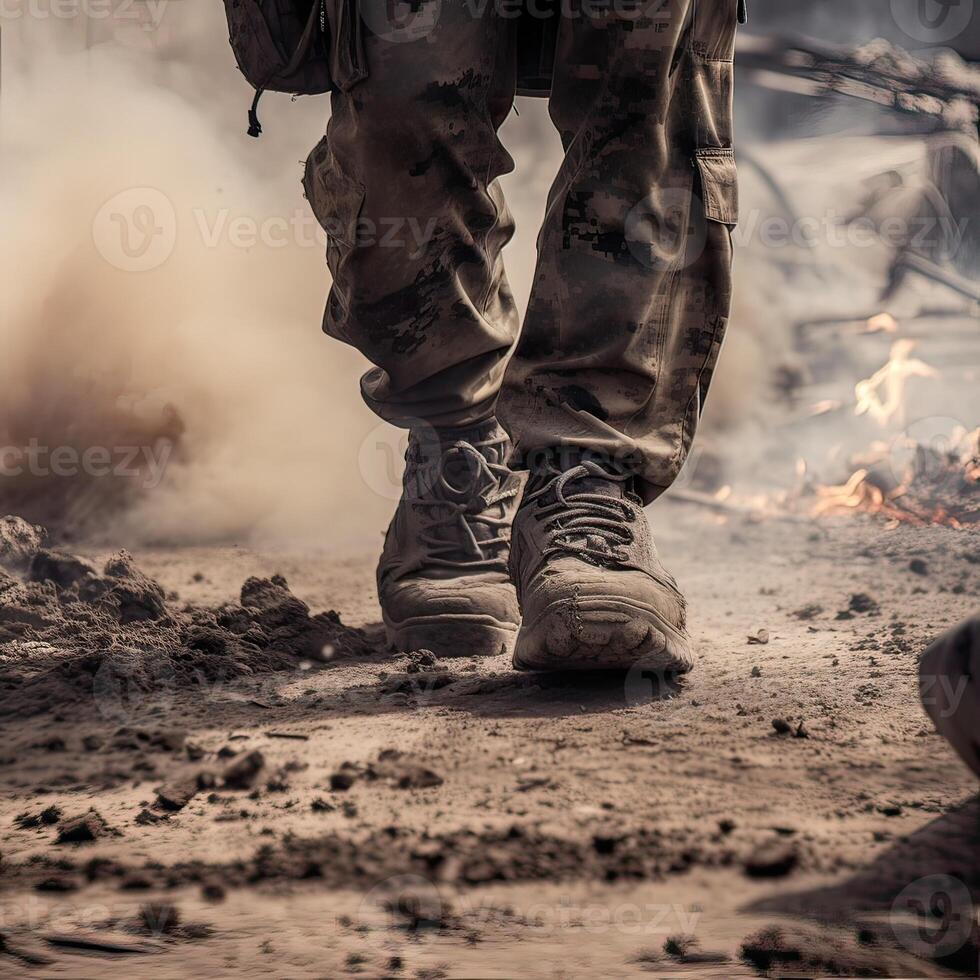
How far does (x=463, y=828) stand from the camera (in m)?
1.19

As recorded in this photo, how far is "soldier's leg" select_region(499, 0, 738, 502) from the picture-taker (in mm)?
1800

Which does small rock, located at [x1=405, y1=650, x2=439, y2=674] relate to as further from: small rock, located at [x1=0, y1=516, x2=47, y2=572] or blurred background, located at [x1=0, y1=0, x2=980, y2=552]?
blurred background, located at [x1=0, y1=0, x2=980, y2=552]

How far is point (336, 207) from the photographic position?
211 cm

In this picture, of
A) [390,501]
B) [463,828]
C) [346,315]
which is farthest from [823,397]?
[463,828]

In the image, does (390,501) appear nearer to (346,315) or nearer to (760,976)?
(346,315)

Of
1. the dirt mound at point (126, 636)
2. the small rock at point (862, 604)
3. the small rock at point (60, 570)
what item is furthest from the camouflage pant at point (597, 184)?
the small rock at point (60, 570)

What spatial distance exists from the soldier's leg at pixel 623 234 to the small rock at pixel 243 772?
0.71 metres

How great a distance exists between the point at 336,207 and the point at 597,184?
55 cm

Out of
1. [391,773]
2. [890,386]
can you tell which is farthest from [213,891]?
[890,386]

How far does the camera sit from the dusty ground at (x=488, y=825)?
100 cm

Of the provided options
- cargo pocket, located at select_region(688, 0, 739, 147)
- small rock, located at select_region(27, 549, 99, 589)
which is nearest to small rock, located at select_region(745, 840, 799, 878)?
cargo pocket, located at select_region(688, 0, 739, 147)

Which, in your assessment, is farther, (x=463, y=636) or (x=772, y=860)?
(x=463, y=636)

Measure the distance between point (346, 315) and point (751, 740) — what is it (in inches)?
46.7

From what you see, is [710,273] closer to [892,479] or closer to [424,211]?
[424,211]
